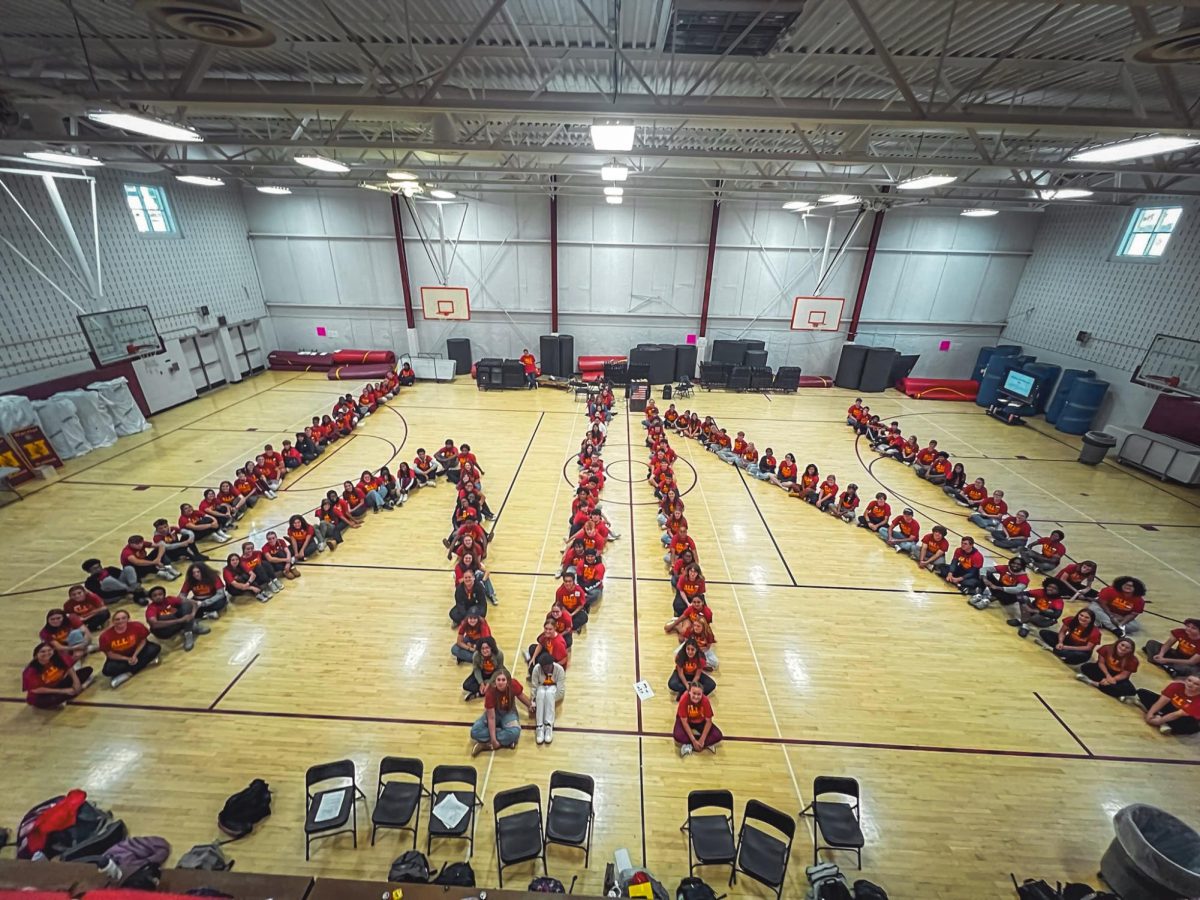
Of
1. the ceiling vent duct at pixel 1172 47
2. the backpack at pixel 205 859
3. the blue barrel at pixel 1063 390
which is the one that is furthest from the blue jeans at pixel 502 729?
the blue barrel at pixel 1063 390

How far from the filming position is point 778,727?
6.59 m

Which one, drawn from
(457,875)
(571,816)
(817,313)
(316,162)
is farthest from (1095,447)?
(316,162)

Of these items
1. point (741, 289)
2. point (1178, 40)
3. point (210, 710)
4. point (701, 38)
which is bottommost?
point (210, 710)

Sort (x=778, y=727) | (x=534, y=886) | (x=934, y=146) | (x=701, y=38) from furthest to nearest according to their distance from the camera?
(x=934, y=146) → (x=701, y=38) → (x=778, y=727) → (x=534, y=886)

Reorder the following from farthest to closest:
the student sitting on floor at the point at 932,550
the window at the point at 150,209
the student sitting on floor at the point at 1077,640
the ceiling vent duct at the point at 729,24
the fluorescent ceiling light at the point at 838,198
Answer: the window at the point at 150,209 < the fluorescent ceiling light at the point at 838,198 < the student sitting on floor at the point at 932,550 < the student sitting on floor at the point at 1077,640 < the ceiling vent duct at the point at 729,24

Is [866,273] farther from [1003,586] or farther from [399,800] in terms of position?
[399,800]

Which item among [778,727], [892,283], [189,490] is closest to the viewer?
[778,727]

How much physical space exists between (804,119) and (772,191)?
42.6 ft

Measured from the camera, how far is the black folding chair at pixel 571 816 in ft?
15.9

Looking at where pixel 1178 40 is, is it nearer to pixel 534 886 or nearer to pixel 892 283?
pixel 534 886

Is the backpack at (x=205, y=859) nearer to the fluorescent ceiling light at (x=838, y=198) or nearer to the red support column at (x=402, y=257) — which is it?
the fluorescent ceiling light at (x=838, y=198)

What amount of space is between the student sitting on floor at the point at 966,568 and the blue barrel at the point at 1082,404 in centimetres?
1274

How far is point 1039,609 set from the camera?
8461mm

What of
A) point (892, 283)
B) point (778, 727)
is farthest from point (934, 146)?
point (778, 727)
